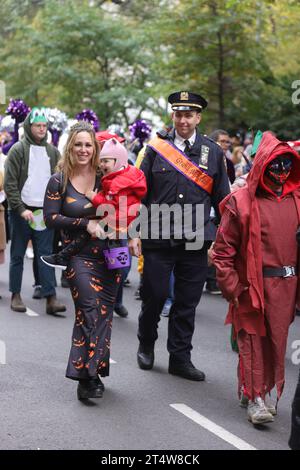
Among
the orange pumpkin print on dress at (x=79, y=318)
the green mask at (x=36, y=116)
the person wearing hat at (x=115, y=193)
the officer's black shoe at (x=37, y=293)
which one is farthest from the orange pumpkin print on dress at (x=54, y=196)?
the officer's black shoe at (x=37, y=293)

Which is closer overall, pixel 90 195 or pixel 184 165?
pixel 90 195

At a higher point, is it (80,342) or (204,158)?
(204,158)

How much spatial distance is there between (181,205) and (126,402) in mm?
1627

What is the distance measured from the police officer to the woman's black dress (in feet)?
2.33

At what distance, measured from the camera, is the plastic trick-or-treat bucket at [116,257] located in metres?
7.08

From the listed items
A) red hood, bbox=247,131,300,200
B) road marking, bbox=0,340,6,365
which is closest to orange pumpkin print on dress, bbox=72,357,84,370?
road marking, bbox=0,340,6,365

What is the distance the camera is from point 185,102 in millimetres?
7781

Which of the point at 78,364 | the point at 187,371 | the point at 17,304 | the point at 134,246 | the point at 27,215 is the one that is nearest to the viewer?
the point at 78,364

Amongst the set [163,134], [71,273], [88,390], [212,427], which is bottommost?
[212,427]

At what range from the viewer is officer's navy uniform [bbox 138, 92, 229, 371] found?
25.7 feet

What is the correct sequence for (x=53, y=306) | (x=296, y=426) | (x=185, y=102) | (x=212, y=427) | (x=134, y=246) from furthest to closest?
(x=53, y=306)
(x=185, y=102)
(x=134, y=246)
(x=212, y=427)
(x=296, y=426)

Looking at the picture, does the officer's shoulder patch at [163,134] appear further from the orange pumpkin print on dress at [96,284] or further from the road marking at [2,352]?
the road marking at [2,352]

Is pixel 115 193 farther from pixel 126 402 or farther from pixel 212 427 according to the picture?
pixel 212 427

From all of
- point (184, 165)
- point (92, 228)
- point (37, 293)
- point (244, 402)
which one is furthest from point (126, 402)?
point (37, 293)
